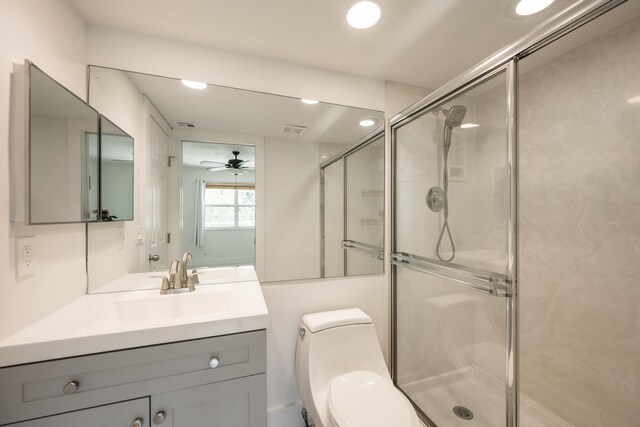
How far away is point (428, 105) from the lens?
1524 millimetres

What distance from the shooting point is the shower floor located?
1.23 meters

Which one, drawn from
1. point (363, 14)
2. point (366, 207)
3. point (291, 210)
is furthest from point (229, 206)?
point (363, 14)

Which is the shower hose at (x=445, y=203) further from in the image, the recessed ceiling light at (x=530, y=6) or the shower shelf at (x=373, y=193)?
the recessed ceiling light at (x=530, y=6)

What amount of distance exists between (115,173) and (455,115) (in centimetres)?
179

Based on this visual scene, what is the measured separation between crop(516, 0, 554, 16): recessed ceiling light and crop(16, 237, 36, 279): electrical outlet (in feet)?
7.09

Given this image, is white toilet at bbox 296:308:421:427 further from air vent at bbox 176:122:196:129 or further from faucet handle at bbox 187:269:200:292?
air vent at bbox 176:122:196:129

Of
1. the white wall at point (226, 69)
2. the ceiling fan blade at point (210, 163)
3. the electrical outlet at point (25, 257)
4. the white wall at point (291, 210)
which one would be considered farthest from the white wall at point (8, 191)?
the white wall at point (291, 210)

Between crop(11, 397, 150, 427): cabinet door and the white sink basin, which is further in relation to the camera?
the white sink basin

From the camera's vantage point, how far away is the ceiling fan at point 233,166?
1503 mm

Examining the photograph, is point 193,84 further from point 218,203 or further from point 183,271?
point 183,271

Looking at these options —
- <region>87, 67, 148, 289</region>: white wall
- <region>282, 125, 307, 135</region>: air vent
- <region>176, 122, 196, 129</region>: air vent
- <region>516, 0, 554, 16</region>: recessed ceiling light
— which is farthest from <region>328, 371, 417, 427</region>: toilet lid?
<region>516, 0, 554, 16</region>: recessed ceiling light

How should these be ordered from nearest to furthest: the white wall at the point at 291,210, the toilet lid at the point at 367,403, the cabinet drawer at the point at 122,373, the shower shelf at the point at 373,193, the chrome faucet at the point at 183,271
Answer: the cabinet drawer at the point at 122,373 → the toilet lid at the point at 367,403 → the chrome faucet at the point at 183,271 → the white wall at the point at 291,210 → the shower shelf at the point at 373,193

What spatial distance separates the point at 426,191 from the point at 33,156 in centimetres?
181

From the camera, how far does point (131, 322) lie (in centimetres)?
102
